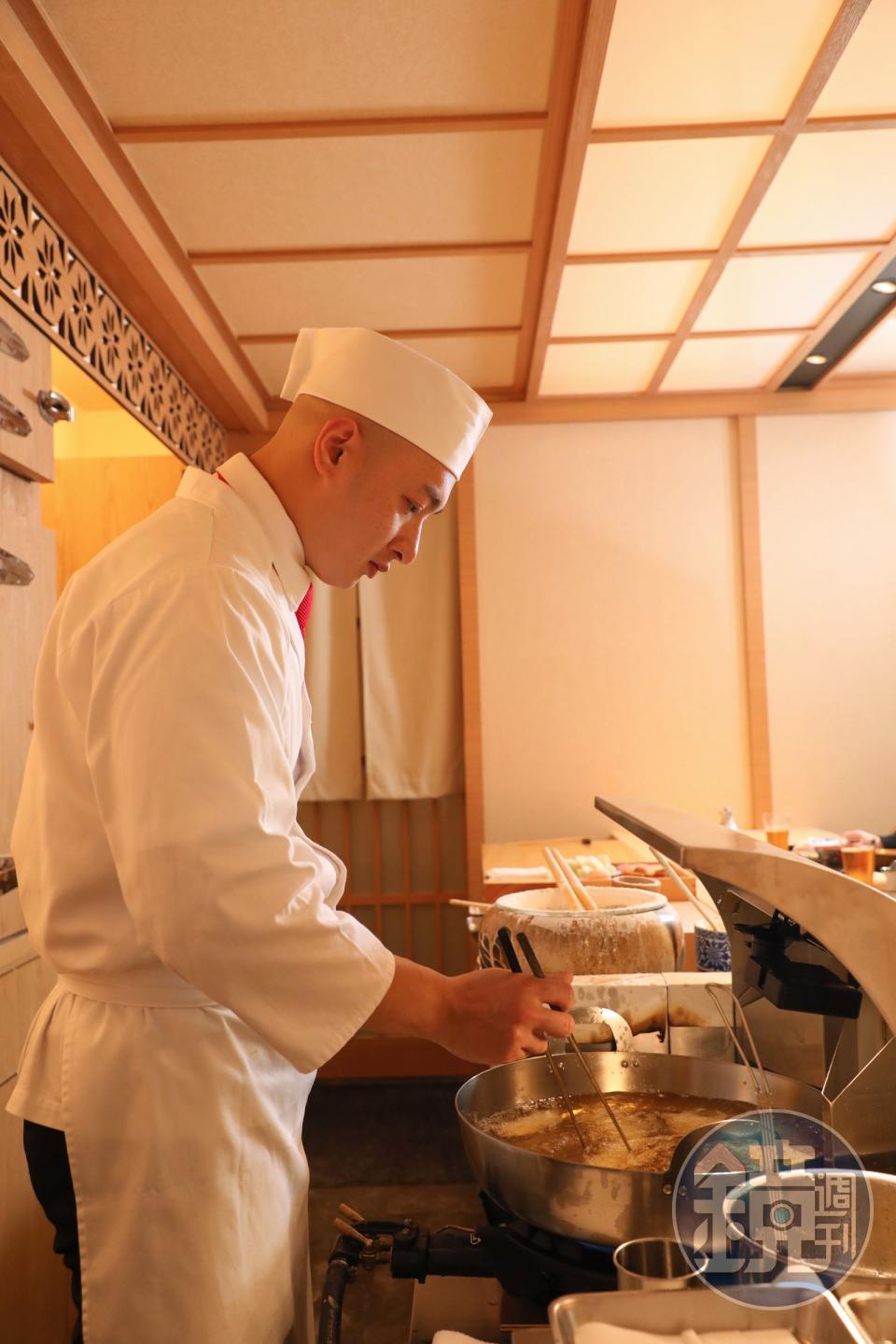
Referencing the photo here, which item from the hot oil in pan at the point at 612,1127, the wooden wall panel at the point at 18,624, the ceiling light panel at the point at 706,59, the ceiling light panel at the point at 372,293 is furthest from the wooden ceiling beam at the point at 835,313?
the hot oil in pan at the point at 612,1127

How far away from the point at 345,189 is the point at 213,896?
93.0 inches

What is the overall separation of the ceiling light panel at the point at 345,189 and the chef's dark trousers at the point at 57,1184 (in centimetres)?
226

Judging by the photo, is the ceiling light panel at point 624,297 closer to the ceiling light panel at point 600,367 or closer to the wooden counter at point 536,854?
the ceiling light panel at point 600,367

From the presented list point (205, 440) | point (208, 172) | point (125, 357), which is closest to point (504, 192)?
point (208, 172)

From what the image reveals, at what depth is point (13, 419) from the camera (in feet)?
7.79

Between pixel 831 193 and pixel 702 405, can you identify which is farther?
pixel 702 405

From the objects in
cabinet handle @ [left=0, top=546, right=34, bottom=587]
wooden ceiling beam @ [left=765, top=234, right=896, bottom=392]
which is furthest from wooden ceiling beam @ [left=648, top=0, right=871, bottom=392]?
cabinet handle @ [left=0, top=546, right=34, bottom=587]

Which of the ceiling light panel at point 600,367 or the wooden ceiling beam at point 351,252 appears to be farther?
the ceiling light panel at point 600,367

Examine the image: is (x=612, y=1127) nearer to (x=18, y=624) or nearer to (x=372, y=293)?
(x=18, y=624)

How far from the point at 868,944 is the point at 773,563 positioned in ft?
13.7

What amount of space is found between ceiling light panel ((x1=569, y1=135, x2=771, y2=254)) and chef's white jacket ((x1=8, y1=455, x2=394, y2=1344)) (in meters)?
1.89

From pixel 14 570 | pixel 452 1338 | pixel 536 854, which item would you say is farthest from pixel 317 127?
pixel 536 854

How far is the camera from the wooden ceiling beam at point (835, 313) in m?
3.38

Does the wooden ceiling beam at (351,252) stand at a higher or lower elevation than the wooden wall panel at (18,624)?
higher
